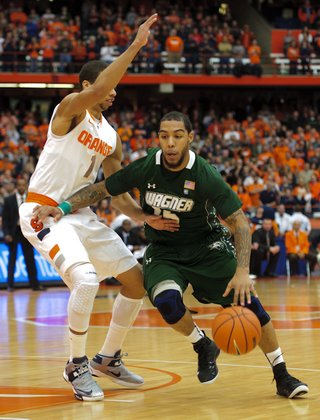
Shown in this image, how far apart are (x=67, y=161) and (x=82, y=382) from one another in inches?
70.0

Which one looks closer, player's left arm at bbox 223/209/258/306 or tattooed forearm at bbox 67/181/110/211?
player's left arm at bbox 223/209/258/306

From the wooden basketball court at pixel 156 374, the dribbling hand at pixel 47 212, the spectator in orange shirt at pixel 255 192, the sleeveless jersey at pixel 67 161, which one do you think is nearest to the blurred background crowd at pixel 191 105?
the spectator in orange shirt at pixel 255 192

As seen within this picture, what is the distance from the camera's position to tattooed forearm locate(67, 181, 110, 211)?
5344mm

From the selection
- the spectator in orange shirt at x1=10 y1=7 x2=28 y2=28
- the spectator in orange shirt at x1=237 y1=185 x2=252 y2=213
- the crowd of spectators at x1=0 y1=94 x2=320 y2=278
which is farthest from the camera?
the spectator in orange shirt at x1=10 y1=7 x2=28 y2=28

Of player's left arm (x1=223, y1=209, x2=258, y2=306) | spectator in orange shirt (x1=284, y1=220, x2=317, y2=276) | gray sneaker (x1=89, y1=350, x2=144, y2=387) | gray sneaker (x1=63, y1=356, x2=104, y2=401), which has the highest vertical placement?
player's left arm (x1=223, y1=209, x2=258, y2=306)

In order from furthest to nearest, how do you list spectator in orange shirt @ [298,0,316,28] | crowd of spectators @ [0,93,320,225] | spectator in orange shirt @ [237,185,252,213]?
1. spectator in orange shirt @ [298,0,316,28]
2. crowd of spectators @ [0,93,320,225]
3. spectator in orange shirt @ [237,185,252,213]

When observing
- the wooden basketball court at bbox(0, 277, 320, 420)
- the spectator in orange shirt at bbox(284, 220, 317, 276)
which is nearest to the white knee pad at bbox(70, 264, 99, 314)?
the wooden basketball court at bbox(0, 277, 320, 420)

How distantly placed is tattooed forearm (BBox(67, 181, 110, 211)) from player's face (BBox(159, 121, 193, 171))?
2.26ft

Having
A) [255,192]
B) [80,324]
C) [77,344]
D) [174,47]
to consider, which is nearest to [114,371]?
[77,344]

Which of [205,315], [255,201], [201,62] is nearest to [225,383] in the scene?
[205,315]

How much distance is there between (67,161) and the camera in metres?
5.35

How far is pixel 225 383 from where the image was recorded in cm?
538

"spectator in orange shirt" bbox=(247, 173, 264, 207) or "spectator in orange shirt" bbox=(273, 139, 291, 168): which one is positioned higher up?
"spectator in orange shirt" bbox=(273, 139, 291, 168)

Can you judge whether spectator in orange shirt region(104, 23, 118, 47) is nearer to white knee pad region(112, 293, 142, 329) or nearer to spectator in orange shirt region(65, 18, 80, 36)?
spectator in orange shirt region(65, 18, 80, 36)
